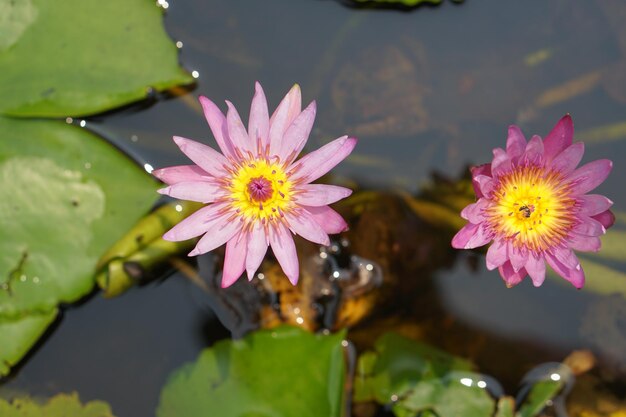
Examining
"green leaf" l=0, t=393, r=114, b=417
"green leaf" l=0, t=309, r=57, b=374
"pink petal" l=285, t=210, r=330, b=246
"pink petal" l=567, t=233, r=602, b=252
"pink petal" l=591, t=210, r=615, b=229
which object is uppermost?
"pink petal" l=591, t=210, r=615, b=229

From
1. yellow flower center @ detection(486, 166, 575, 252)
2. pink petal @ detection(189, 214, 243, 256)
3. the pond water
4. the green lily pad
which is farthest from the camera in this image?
the pond water

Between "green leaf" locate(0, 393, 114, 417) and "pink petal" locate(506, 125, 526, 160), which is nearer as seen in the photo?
"pink petal" locate(506, 125, 526, 160)

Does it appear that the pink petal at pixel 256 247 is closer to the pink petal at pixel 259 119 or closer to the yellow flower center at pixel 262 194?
the yellow flower center at pixel 262 194

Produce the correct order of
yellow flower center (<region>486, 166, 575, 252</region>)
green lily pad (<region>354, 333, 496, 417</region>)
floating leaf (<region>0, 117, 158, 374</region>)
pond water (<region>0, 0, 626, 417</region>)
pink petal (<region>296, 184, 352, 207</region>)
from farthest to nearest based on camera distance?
pond water (<region>0, 0, 626, 417</region>)
green lily pad (<region>354, 333, 496, 417</region>)
floating leaf (<region>0, 117, 158, 374</region>)
yellow flower center (<region>486, 166, 575, 252</region>)
pink petal (<region>296, 184, 352, 207</region>)

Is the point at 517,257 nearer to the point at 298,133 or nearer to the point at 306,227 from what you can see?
the point at 306,227

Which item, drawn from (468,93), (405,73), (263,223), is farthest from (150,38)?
(468,93)

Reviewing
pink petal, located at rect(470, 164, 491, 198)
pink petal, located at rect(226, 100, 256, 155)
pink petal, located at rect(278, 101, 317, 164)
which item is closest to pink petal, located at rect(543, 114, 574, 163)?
pink petal, located at rect(470, 164, 491, 198)

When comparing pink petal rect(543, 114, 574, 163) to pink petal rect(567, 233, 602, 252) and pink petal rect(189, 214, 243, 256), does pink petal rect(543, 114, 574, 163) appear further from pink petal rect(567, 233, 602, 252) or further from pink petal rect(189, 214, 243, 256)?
pink petal rect(189, 214, 243, 256)

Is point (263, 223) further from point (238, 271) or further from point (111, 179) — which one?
point (111, 179)

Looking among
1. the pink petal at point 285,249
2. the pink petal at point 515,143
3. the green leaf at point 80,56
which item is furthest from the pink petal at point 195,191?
the pink petal at point 515,143
